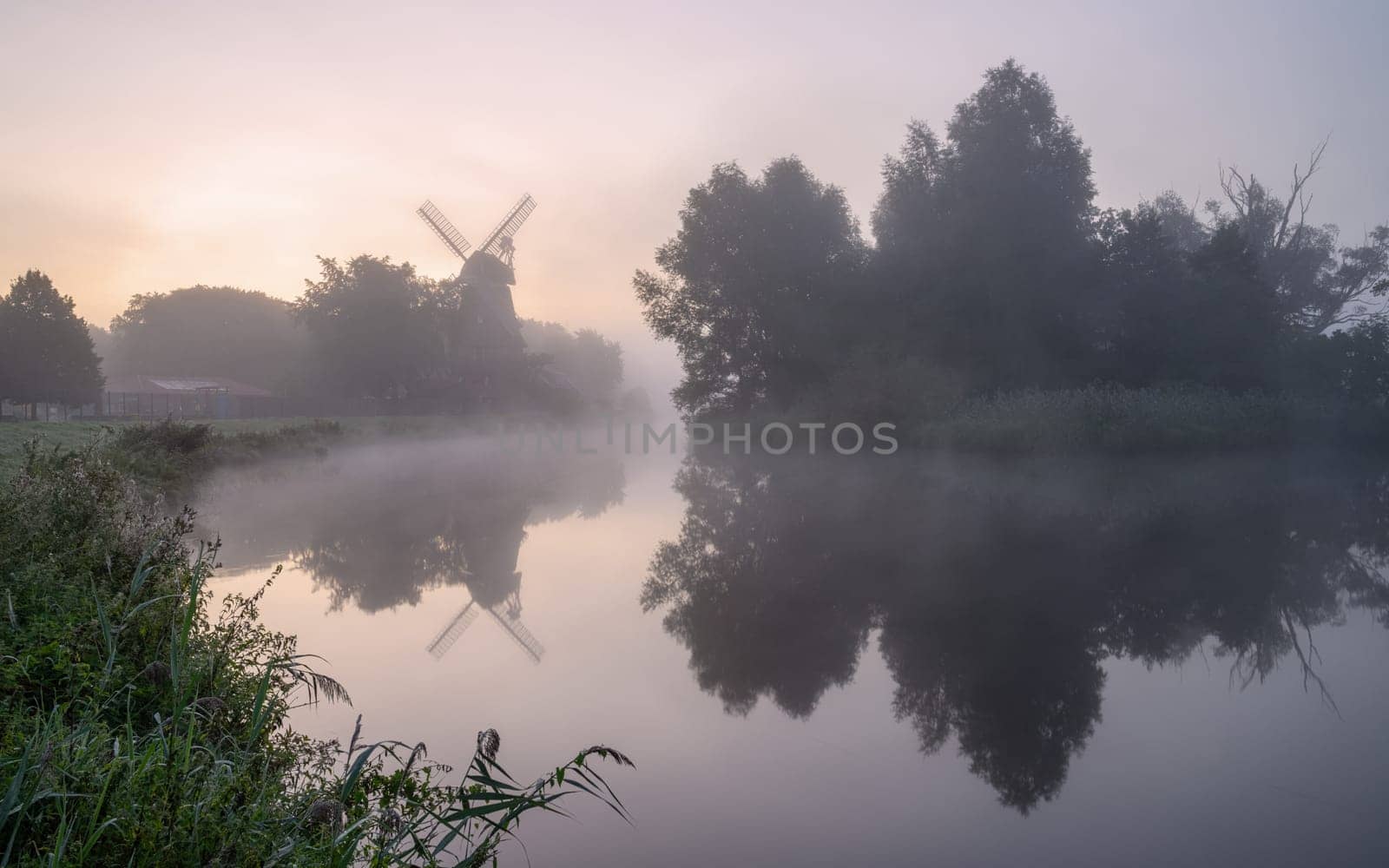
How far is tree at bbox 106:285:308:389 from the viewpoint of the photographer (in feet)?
232

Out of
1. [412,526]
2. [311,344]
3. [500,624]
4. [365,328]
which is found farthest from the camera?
[311,344]

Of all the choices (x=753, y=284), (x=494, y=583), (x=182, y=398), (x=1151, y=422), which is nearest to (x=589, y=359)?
(x=182, y=398)

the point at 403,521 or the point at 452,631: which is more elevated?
the point at 403,521

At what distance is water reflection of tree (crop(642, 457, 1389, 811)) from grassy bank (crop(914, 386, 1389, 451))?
6.84m

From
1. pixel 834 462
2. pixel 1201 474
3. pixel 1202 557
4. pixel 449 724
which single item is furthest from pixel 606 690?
pixel 834 462

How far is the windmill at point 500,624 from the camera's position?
6879mm

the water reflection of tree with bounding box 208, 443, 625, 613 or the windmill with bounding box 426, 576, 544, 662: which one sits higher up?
the water reflection of tree with bounding box 208, 443, 625, 613

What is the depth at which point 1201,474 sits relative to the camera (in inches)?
773

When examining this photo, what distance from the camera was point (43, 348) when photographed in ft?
149

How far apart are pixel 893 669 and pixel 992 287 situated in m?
27.9

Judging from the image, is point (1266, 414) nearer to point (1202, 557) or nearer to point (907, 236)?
point (907, 236)

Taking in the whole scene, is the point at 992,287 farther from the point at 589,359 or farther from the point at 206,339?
the point at 589,359

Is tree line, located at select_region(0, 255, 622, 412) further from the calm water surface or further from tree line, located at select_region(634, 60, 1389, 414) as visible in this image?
the calm water surface

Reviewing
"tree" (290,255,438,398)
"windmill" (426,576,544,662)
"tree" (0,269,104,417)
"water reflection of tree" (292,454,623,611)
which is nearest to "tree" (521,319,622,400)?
"tree" (290,255,438,398)
